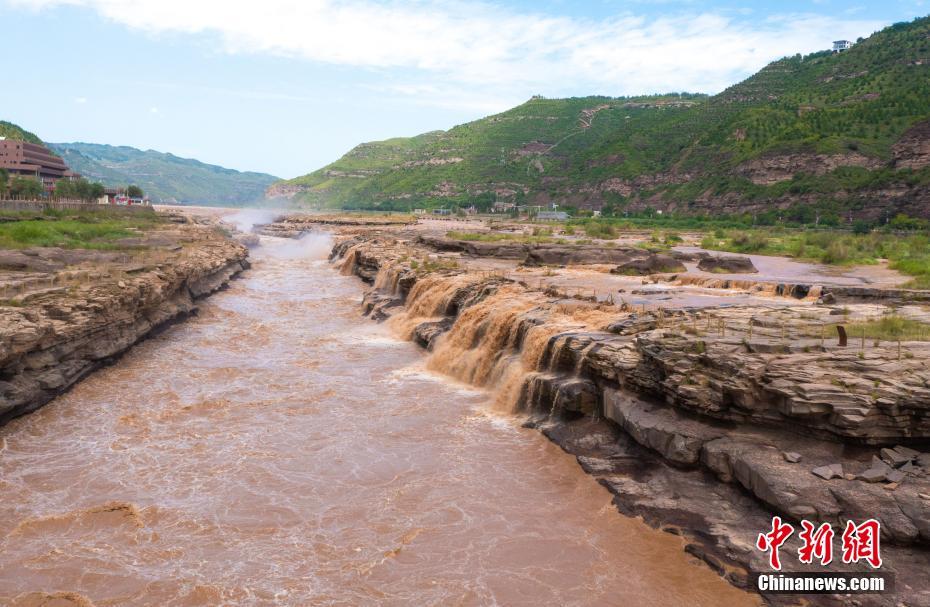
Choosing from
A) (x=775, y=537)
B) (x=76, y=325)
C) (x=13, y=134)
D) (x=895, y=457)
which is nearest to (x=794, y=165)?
(x=895, y=457)

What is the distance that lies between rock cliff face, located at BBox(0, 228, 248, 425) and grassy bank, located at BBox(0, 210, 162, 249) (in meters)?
3.24

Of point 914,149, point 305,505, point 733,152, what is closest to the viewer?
point 305,505

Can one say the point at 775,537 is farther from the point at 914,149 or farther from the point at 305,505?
the point at 914,149

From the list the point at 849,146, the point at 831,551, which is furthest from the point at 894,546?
the point at 849,146

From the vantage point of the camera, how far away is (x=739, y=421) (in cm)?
1105

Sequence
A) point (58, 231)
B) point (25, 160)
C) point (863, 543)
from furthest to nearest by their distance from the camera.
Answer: point (25, 160) < point (58, 231) < point (863, 543)

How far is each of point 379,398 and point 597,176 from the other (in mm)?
94017

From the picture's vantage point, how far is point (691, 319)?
15.2 metres

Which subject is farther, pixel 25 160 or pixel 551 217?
pixel 551 217

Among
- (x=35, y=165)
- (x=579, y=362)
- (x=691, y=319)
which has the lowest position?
(x=579, y=362)

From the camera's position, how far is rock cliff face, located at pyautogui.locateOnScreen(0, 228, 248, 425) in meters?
14.7

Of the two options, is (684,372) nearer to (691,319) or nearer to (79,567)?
(691,319)

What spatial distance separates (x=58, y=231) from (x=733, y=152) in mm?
72734

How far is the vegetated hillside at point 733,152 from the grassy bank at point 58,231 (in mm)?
56603
